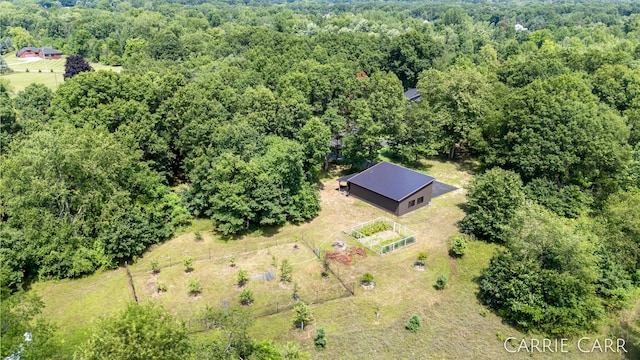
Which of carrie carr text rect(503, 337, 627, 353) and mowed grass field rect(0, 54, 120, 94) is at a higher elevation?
mowed grass field rect(0, 54, 120, 94)

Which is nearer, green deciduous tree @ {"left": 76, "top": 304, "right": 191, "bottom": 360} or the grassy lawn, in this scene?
green deciduous tree @ {"left": 76, "top": 304, "right": 191, "bottom": 360}

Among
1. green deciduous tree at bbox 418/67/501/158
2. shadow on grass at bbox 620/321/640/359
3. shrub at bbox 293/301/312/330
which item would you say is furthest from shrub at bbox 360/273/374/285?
green deciduous tree at bbox 418/67/501/158

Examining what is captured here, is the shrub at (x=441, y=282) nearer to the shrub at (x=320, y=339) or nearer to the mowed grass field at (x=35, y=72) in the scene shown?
the shrub at (x=320, y=339)

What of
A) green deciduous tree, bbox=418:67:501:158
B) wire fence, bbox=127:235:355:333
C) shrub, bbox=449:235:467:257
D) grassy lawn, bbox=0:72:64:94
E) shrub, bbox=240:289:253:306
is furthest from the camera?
grassy lawn, bbox=0:72:64:94

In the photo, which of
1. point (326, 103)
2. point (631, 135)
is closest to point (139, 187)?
point (326, 103)

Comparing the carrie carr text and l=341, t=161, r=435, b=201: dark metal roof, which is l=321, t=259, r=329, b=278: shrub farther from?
the carrie carr text

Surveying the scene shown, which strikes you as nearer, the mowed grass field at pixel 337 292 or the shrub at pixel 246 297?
the mowed grass field at pixel 337 292

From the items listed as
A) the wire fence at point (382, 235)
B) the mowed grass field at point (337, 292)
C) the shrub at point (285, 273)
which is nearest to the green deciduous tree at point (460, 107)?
the mowed grass field at point (337, 292)

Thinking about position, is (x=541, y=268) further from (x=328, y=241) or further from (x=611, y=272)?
(x=328, y=241)
